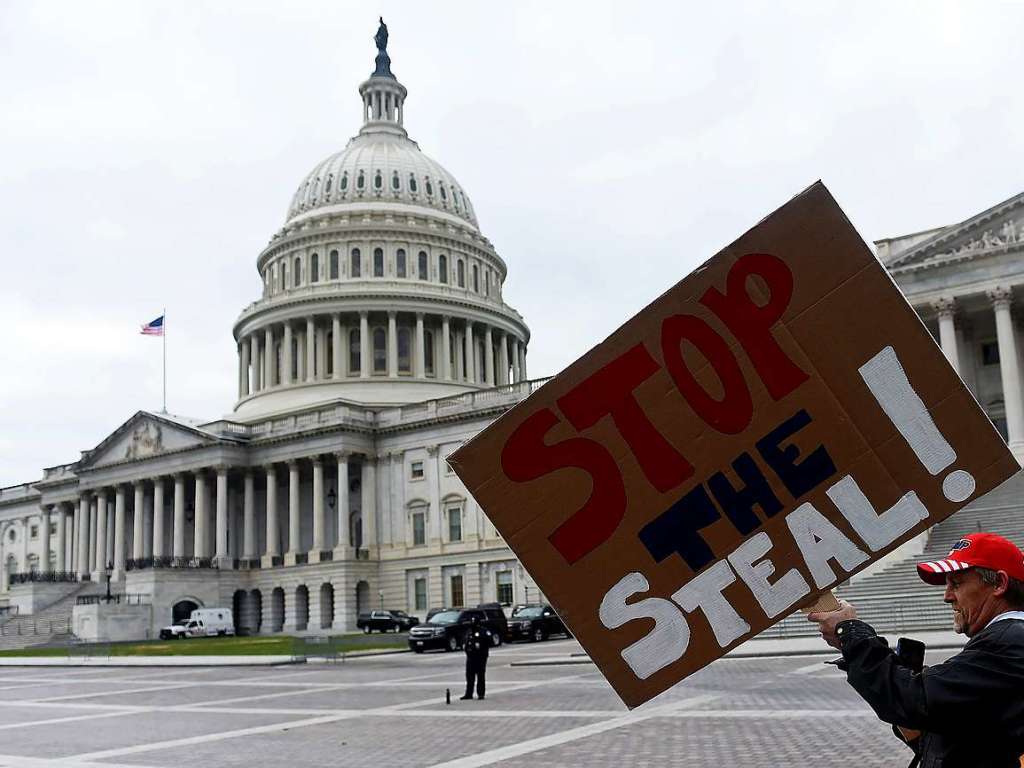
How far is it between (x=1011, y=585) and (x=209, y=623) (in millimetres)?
80016

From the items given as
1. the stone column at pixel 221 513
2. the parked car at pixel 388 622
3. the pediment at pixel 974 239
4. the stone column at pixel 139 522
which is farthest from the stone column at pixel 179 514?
the pediment at pixel 974 239

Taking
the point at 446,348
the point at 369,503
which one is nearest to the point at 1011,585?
the point at 369,503

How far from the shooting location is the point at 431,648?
156ft

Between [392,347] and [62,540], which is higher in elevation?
[392,347]

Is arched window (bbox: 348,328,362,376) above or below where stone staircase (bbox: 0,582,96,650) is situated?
above

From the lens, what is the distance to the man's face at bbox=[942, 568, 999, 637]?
455 centimetres

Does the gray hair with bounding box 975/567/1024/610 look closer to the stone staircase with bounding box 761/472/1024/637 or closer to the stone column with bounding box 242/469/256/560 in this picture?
the stone staircase with bounding box 761/472/1024/637

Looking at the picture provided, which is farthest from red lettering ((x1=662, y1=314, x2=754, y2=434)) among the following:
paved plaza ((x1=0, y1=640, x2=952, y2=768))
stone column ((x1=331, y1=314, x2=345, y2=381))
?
stone column ((x1=331, y1=314, x2=345, y2=381))

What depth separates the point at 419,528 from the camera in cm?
8794

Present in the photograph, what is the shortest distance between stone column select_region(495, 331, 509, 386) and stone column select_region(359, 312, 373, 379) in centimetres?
1441

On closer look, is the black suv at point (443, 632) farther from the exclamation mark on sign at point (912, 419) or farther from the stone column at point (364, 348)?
the stone column at point (364, 348)

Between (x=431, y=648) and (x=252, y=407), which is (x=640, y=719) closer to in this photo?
(x=431, y=648)

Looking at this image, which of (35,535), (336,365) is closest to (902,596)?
(336,365)

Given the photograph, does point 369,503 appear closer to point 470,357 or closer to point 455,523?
point 455,523
